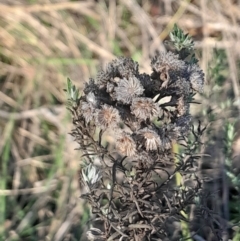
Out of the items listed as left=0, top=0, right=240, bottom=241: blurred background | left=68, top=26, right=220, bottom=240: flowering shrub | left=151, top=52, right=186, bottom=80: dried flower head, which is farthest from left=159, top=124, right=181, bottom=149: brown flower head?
left=0, top=0, right=240, bottom=241: blurred background

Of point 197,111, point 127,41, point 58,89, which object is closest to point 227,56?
point 197,111

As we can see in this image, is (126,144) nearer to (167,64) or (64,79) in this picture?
(167,64)

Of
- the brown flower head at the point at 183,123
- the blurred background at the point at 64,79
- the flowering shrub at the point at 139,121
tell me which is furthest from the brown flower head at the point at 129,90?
the blurred background at the point at 64,79

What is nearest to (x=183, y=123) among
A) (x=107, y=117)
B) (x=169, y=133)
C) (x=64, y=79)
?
(x=169, y=133)

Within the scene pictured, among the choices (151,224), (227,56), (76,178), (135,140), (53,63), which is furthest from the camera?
(53,63)

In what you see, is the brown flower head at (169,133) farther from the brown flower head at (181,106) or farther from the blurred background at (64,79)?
the blurred background at (64,79)

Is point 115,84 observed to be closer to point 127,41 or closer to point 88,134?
point 88,134

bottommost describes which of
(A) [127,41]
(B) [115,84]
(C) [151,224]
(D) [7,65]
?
(C) [151,224]
